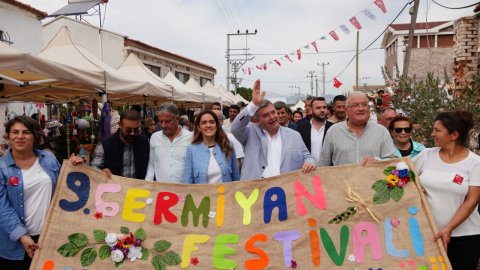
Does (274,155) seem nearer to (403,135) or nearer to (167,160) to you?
(167,160)

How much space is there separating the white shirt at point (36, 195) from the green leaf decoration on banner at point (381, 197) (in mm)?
2334

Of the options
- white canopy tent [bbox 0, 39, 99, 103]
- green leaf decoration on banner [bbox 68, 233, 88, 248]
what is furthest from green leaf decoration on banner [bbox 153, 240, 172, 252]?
white canopy tent [bbox 0, 39, 99, 103]

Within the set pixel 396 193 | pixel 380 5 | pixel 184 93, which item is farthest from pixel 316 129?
pixel 184 93

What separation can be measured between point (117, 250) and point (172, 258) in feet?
1.28

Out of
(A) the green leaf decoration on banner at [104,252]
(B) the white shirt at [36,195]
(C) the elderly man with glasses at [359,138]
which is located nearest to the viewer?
(B) the white shirt at [36,195]

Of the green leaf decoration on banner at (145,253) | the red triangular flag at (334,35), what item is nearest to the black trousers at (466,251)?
the green leaf decoration on banner at (145,253)

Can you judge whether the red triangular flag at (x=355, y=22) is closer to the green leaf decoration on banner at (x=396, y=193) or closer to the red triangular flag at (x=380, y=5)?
the red triangular flag at (x=380, y=5)

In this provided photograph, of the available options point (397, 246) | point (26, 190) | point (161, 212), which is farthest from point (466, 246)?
point (26, 190)

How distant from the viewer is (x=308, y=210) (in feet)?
9.57

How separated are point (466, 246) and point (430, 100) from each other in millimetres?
3247

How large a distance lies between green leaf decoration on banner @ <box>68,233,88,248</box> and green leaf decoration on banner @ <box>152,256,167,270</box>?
511 mm

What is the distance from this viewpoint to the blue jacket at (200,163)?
10.8ft

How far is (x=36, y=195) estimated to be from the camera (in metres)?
2.74

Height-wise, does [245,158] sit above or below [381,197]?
above
